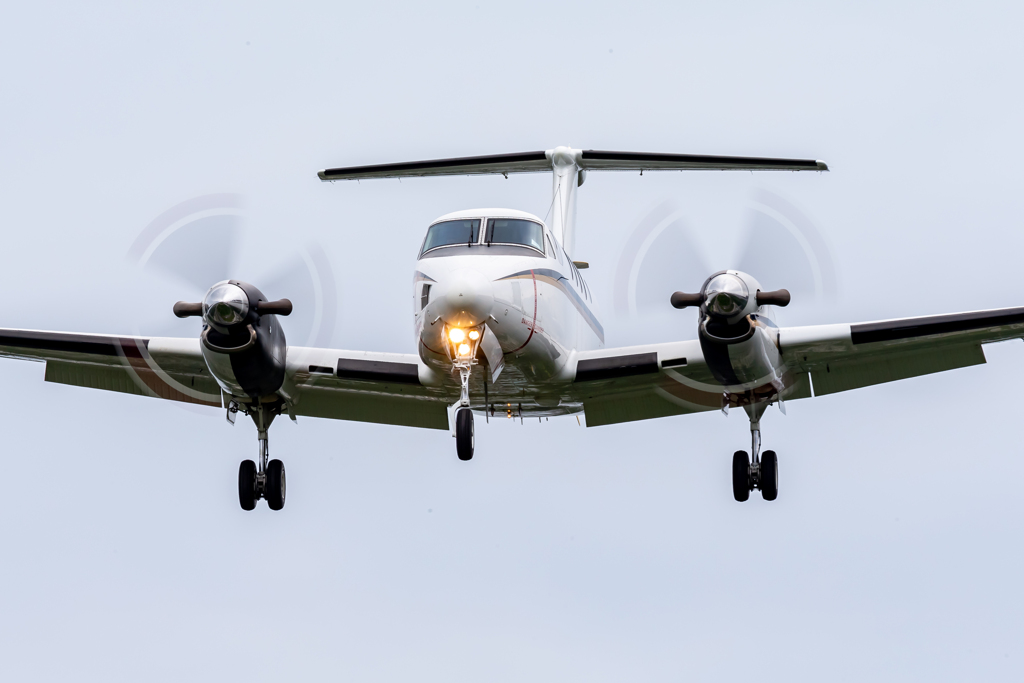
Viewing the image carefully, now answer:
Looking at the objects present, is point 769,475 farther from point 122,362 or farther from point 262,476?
point 122,362

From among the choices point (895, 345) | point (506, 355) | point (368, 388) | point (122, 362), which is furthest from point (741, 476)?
point (122, 362)

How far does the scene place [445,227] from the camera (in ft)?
54.5

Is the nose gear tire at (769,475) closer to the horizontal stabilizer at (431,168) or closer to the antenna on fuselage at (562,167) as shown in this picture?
the antenna on fuselage at (562,167)

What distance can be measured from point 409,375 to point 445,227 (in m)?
2.49

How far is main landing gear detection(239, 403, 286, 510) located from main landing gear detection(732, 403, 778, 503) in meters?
6.88

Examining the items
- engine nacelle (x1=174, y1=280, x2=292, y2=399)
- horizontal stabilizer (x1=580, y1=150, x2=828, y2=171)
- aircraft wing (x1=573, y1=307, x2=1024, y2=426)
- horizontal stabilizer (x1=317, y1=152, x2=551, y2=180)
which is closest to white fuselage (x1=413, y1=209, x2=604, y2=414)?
aircraft wing (x1=573, y1=307, x2=1024, y2=426)

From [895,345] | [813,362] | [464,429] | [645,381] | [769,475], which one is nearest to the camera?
[464,429]

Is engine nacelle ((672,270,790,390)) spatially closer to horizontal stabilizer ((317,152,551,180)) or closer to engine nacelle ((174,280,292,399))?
engine nacelle ((174,280,292,399))

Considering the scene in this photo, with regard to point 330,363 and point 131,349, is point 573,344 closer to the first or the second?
point 330,363

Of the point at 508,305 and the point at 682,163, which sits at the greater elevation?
the point at 682,163

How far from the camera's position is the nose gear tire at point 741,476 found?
62.0 ft

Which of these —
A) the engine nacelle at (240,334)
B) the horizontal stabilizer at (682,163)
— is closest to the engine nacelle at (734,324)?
the horizontal stabilizer at (682,163)

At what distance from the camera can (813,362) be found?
704 inches

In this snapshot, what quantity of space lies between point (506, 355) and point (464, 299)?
5.16 feet
